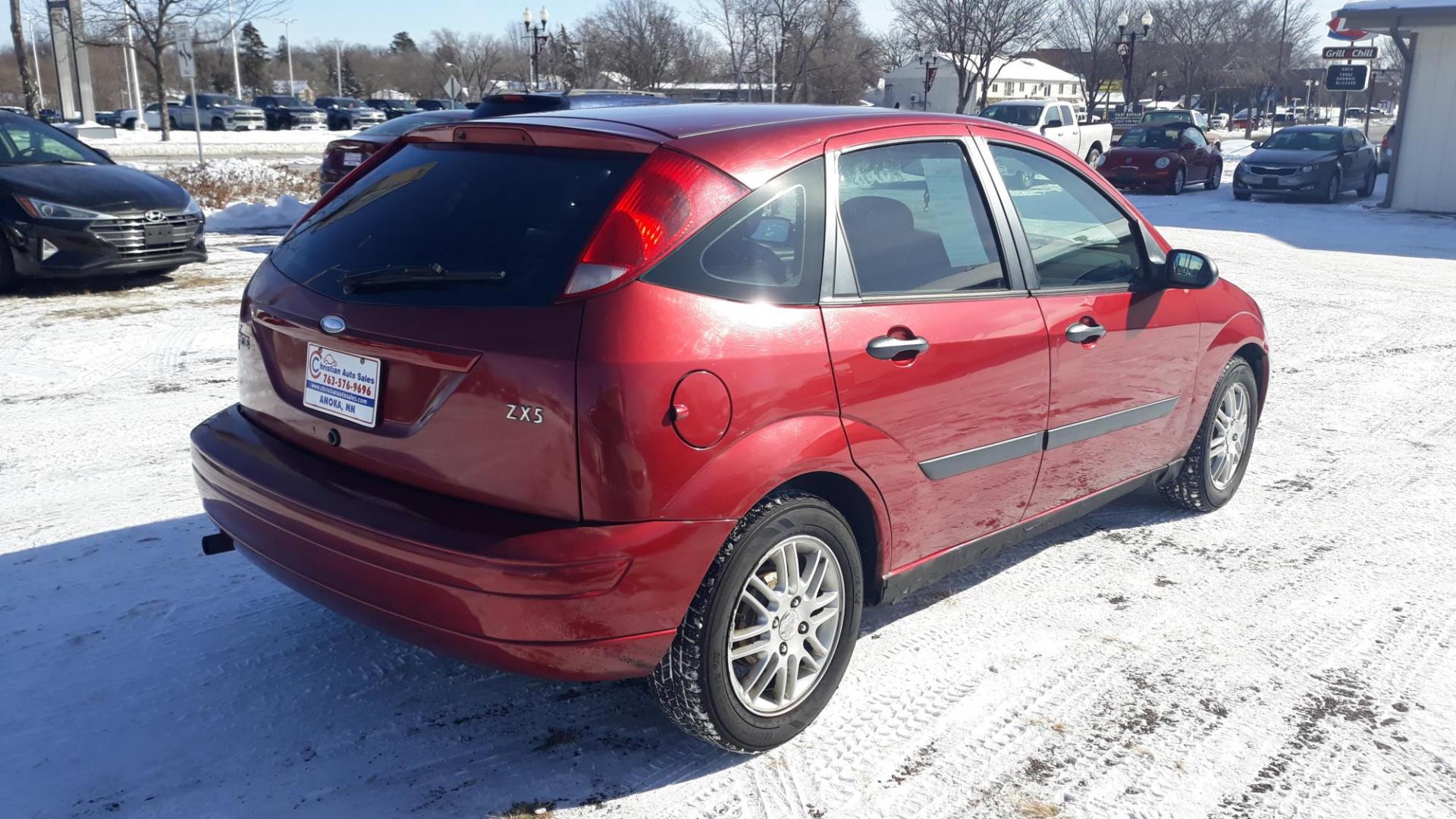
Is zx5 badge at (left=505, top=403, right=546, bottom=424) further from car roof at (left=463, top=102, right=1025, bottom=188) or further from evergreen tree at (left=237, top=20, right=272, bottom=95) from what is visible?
evergreen tree at (left=237, top=20, right=272, bottom=95)

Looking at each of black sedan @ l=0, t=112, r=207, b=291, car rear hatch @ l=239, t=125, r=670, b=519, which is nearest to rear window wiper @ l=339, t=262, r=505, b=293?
car rear hatch @ l=239, t=125, r=670, b=519

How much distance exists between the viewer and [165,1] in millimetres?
32031

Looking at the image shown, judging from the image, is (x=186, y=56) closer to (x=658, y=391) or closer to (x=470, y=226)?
(x=470, y=226)

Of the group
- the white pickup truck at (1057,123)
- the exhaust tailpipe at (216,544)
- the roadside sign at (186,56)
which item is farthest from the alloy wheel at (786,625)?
the white pickup truck at (1057,123)

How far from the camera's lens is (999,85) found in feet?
323

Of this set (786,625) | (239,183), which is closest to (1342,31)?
(239,183)

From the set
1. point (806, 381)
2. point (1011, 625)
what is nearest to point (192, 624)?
point (806, 381)

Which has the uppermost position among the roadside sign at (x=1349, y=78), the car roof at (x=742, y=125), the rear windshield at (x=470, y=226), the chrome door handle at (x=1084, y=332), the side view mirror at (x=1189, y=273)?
the roadside sign at (x=1349, y=78)

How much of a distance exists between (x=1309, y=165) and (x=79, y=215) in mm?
20712

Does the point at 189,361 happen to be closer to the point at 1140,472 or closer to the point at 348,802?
the point at 348,802

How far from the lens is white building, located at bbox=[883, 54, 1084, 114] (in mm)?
75250

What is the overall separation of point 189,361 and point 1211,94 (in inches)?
2941

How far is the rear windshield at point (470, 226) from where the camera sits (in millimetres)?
2738

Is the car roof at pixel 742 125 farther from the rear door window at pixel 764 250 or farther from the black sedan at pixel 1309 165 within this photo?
the black sedan at pixel 1309 165
